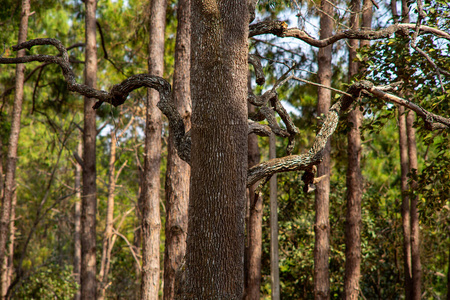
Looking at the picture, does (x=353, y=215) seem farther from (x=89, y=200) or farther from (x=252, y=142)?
(x=89, y=200)

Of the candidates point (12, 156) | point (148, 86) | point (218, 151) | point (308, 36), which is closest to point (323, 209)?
point (308, 36)

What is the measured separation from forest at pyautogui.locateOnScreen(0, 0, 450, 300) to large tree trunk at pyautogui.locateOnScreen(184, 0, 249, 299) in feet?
0.04

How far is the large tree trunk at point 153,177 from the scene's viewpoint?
7207 millimetres

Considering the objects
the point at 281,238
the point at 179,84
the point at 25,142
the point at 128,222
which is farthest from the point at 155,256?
the point at 128,222

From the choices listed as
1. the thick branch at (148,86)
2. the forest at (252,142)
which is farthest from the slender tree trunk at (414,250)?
the thick branch at (148,86)

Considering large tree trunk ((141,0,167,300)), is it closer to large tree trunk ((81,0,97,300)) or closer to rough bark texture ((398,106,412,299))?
large tree trunk ((81,0,97,300))

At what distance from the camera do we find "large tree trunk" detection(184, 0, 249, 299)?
10.5ft

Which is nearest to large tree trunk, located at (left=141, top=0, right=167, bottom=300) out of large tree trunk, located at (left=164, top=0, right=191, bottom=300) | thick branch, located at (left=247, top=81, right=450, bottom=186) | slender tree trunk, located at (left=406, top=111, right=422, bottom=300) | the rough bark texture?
large tree trunk, located at (left=164, top=0, right=191, bottom=300)

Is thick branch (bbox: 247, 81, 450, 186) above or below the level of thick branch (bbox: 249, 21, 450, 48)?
below

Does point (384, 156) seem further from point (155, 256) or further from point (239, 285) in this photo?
point (239, 285)

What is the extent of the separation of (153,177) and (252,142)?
2.84m

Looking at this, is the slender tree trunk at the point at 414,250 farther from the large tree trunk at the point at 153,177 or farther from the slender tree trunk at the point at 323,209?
the large tree trunk at the point at 153,177

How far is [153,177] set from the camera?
7605 mm

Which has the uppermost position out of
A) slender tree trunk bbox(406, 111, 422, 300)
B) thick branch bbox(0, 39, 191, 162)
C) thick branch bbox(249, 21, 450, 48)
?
thick branch bbox(249, 21, 450, 48)
